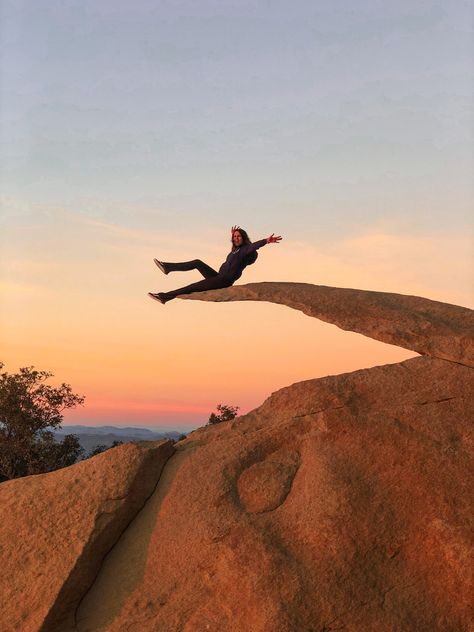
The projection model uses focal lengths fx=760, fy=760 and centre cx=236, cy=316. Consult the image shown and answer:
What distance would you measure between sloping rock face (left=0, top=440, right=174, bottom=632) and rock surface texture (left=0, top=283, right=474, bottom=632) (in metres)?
0.03

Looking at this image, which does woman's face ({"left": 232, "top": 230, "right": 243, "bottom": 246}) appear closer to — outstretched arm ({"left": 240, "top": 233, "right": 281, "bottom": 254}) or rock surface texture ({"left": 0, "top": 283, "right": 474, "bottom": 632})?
outstretched arm ({"left": 240, "top": 233, "right": 281, "bottom": 254})

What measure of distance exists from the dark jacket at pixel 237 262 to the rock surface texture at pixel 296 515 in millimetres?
1800

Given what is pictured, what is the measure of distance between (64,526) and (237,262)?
6.20 m

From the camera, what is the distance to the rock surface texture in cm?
1073

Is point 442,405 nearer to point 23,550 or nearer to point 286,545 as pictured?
point 286,545

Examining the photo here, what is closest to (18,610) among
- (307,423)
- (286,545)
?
(286,545)

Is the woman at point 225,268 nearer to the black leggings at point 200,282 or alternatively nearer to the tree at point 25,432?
the black leggings at point 200,282

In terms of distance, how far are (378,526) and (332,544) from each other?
2.54 feet

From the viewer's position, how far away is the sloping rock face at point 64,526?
464 inches

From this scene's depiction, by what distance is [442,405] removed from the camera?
12.7 m

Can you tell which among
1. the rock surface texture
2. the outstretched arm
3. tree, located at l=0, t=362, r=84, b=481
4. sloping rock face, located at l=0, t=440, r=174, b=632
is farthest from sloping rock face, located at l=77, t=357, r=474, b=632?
tree, located at l=0, t=362, r=84, b=481

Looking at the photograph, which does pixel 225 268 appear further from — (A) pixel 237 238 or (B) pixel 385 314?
(B) pixel 385 314

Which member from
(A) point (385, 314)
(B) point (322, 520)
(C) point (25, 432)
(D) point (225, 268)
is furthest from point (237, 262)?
(C) point (25, 432)

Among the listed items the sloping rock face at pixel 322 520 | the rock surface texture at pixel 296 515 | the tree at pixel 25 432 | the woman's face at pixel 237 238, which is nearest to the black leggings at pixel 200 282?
the woman's face at pixel 237 238
